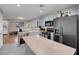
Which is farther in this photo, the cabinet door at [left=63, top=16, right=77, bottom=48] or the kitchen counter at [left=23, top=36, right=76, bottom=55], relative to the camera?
the cabinet door at [left=63, top=16, right=77, bottom=48]

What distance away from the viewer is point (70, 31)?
9.91 feet

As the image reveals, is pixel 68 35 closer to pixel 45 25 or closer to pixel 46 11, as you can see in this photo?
pixel 45 25

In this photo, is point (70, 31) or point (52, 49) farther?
point (70, 31)

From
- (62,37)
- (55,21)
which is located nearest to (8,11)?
(55,21)

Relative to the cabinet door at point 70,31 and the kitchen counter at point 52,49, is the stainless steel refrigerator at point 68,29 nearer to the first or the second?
the cabinet door at point 70,31

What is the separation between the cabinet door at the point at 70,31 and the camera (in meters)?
2.82

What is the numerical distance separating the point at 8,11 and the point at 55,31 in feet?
5.51

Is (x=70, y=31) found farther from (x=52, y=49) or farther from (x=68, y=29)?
(x=52, y=49)

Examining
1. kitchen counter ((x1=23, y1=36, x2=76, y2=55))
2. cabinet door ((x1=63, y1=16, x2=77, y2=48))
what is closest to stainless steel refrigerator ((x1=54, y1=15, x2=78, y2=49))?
cabinet door ((x1=63, y1=16, x2=77, y2=48))

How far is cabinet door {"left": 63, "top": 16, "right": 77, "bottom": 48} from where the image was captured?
9.25 ft

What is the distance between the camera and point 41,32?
3.06m

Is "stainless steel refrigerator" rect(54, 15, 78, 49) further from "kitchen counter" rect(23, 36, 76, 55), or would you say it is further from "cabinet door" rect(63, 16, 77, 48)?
"kitchen counter" rect(23, 36, 76, 55)

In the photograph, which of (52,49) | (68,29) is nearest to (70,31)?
(68,29)
